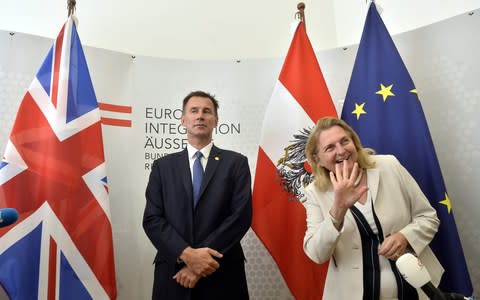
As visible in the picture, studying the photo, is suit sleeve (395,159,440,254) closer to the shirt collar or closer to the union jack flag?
the shirt collar

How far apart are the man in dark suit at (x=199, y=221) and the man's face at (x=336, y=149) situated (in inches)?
18.1

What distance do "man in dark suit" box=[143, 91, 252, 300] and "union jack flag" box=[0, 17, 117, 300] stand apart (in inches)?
16.3

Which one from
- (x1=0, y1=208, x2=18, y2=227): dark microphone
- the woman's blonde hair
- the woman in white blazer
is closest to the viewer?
→ (x1=0, y1=208, x2=18, y2=227): dark microphone

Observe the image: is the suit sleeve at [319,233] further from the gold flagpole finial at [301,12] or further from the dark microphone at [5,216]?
the gold flagpole finial at [301,12]

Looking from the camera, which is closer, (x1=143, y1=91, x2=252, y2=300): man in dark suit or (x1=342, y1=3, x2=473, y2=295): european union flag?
(x1=143, y1=91, x2=252, y2=300): man in dark suit

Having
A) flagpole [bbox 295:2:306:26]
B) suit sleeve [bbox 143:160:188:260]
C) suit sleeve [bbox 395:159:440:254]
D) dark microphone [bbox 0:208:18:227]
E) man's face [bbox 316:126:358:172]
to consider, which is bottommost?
suit sleeve [bbox 143:160:188:260]

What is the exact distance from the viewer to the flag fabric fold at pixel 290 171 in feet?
7.30

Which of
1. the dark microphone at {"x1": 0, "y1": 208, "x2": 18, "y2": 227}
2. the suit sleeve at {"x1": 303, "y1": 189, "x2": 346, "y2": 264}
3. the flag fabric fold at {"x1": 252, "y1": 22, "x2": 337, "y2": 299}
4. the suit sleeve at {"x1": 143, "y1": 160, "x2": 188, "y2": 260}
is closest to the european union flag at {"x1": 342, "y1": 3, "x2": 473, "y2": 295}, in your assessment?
the flag fabric fold at {"x1": 252, "y1": 22, "x2": 337, "y2": 299}

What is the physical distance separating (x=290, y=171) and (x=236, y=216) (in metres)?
0.59

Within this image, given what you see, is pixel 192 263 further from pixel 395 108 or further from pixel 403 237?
pixel 395 108

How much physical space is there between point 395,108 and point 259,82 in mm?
1002

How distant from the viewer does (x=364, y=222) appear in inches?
59.4

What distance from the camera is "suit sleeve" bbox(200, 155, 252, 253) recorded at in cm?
179

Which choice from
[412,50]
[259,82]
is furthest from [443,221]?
[259,82]
